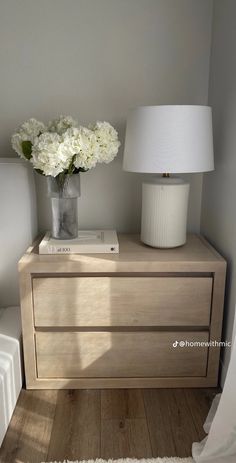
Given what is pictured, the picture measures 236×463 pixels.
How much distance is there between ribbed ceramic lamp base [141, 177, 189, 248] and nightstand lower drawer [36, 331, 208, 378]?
39cm

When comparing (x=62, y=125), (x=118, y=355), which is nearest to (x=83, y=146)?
(x=62, y=125)

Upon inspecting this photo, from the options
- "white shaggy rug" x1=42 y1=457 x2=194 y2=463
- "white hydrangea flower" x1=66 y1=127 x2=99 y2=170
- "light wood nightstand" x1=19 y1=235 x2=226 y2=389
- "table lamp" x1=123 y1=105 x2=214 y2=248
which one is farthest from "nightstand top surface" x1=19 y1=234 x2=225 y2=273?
"white shaggy rug" x1=42 y1=457 x2=194 y2=463

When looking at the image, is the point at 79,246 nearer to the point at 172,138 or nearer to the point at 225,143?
the point at 172,138

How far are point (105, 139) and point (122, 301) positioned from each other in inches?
25.2

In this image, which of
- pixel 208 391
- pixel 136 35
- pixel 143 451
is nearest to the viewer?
pixel 143 451

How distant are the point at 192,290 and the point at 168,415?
0.49 meters

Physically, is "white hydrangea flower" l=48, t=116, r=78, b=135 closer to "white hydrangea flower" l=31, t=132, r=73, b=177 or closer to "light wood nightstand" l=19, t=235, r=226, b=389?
"white hydrangea flower" l=31, t=132, r=73, b=177

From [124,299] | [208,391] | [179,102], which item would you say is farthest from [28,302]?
[179,102]

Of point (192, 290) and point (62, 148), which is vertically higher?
point (62, 148)

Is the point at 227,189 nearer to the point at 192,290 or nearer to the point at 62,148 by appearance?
the point at 192,290

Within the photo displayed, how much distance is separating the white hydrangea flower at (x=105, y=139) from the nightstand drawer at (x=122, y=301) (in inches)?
19.2

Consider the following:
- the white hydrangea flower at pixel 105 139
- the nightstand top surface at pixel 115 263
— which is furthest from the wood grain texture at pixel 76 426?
the white hydrangea flower at pixel 105 139

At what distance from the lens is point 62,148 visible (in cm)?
128

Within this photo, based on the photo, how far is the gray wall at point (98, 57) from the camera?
158 centimetres
